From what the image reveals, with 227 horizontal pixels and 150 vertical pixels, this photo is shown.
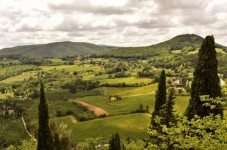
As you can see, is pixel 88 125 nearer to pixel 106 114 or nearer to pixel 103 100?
pixel 106 114

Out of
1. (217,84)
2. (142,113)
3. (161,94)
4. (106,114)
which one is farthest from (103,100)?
(217,84)

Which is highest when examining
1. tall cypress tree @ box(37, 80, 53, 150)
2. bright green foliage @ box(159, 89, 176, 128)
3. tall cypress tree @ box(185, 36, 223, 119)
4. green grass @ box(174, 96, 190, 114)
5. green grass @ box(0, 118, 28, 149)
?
tall cypress tree @ box(185, 36, 223, 119)

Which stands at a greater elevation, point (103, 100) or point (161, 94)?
Result: point (161, 94)

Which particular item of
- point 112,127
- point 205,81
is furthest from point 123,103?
point 205,81

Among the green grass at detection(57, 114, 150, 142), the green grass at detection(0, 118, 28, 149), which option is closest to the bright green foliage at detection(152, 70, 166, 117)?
the green grass at detection(57, 114, 150, 142)

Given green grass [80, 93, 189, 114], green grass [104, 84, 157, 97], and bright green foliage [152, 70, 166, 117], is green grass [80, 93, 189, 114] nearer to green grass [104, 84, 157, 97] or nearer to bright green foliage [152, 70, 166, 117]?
green grass [104, 84, 157, 97]

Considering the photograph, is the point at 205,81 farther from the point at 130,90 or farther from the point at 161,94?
the point at 130,90

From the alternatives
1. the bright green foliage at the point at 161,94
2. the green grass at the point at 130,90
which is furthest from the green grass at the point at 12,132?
the bright green foliage at the point at 161,94
